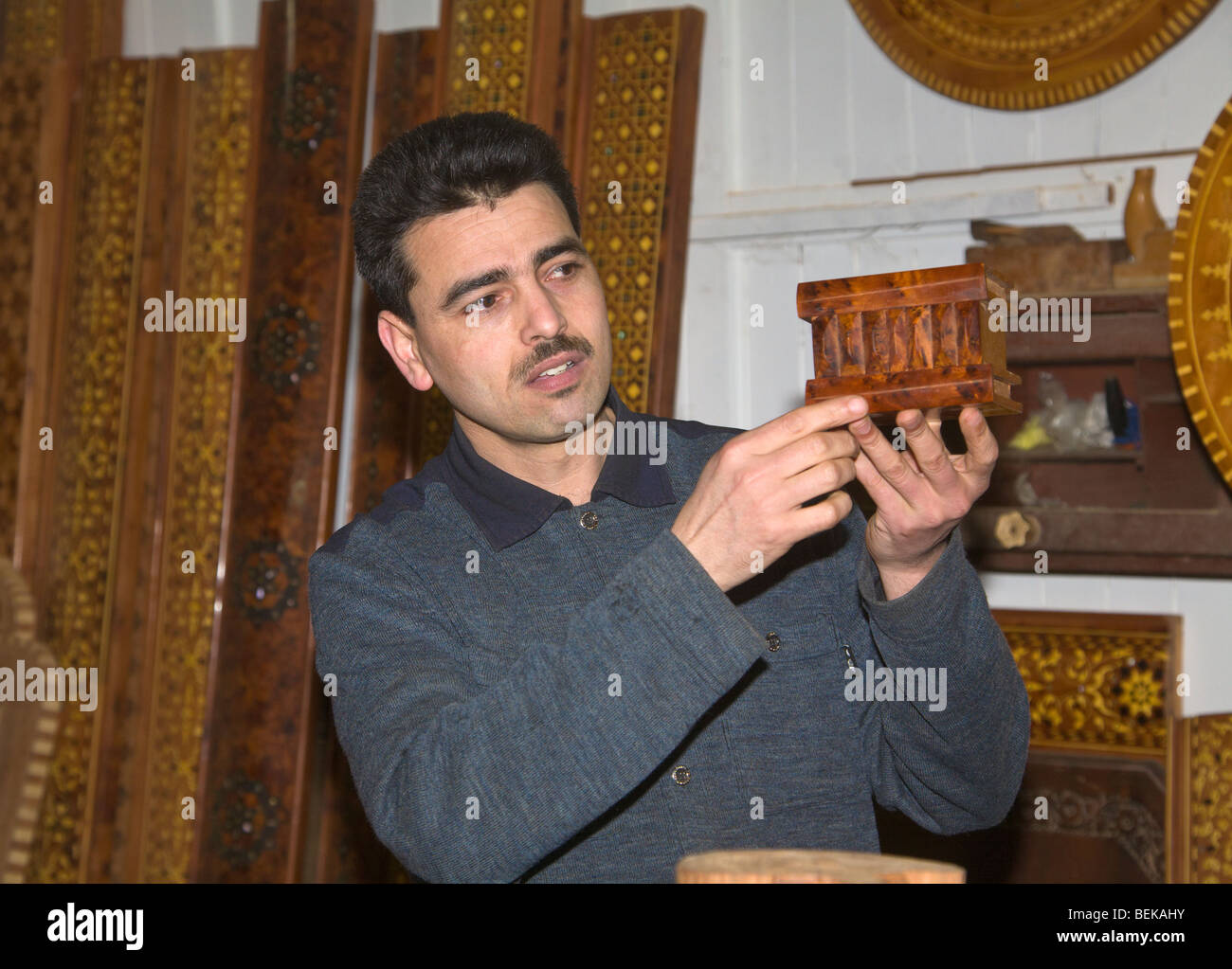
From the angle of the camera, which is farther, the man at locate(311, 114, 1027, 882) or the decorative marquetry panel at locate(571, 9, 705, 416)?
the decorative marquetry panel at locate(571, 9, 705, 416)

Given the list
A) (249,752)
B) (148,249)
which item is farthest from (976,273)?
(148,249)

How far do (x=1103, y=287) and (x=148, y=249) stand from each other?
Result: 2.26m

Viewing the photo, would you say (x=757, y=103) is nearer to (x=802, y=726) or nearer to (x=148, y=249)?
(x=148, y=249)

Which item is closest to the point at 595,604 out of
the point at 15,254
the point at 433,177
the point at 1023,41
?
the point at 433,177

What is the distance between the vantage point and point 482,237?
162 cm

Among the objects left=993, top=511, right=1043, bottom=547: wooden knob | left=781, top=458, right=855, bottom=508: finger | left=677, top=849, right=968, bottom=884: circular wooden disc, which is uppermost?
left=993, top=511, right=1043, bottom=547: wooden knob

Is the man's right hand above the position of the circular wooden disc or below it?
above

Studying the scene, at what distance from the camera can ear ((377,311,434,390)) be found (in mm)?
1794

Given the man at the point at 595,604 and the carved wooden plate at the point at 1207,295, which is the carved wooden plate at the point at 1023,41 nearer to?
the carved wooden plate at the point at 1207,295

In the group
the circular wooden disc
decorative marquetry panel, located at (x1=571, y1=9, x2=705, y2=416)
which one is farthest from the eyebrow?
decorative marquetry panel, located at (x1=571, y1=9, x2=705, y2=416)

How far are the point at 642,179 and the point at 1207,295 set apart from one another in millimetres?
1175

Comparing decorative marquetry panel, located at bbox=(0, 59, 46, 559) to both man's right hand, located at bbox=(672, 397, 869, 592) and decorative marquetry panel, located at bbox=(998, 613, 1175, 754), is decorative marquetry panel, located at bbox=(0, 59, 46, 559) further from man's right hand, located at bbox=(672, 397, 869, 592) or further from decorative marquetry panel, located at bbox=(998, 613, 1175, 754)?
man's right hand, located at bbox=(672, 397, 869, 592)

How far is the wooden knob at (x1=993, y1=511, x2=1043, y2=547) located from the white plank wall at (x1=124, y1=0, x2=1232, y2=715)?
0.22 metres

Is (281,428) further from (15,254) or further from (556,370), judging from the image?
(556,370)
